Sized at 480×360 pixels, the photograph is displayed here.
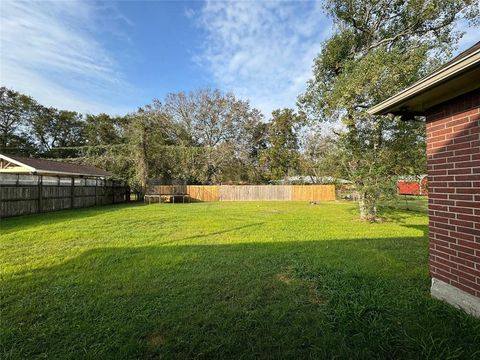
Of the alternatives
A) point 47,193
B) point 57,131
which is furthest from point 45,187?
point 57,131

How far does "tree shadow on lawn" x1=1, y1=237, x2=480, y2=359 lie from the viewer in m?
2.11

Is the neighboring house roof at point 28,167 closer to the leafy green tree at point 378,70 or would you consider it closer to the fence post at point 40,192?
the fence post at point 40,192

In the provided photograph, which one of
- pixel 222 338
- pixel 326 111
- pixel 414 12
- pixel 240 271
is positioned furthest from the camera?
pixel 326 111

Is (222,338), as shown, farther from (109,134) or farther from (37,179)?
(109,134)

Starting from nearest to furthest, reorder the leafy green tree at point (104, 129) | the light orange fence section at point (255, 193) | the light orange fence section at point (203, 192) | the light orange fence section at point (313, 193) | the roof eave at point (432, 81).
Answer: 1. the roof eave at point (432, 81)
2. the light orange fence section at point (203, 192)
3. the light orange fence section at point (255, 193)
4. the light orange fence section at point (313, 193)
5. the leafy green tree at point (104, 129)

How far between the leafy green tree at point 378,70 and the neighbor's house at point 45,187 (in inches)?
473

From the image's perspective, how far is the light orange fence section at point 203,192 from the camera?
2117cm

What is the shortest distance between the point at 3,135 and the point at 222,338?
34.4m

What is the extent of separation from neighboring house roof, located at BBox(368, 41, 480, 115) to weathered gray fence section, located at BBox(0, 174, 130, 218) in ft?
39.9

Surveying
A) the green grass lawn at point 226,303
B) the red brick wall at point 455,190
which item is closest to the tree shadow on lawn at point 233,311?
the green grass lawn at point 226,303

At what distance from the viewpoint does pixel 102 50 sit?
944 cm

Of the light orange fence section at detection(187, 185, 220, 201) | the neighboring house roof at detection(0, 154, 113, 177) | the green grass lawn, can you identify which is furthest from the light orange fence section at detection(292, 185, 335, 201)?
the green grass lawn

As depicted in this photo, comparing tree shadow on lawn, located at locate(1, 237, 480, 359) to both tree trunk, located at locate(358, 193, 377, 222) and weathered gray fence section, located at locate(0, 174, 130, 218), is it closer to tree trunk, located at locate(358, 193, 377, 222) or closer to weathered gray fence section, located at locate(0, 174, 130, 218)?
tree trunk, located at locate(358, 193, 377, 222)

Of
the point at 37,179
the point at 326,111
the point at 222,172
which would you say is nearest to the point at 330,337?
the point at 326,111
